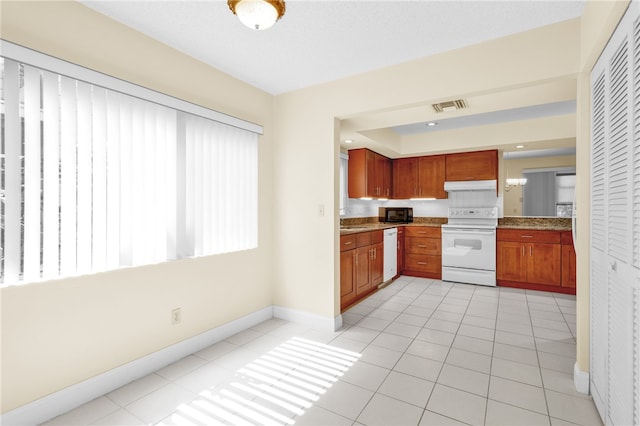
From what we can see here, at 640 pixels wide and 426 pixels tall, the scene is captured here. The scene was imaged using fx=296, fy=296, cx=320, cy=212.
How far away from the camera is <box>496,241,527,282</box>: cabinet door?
14.9ft

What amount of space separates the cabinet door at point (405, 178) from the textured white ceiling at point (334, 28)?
3.22 metres

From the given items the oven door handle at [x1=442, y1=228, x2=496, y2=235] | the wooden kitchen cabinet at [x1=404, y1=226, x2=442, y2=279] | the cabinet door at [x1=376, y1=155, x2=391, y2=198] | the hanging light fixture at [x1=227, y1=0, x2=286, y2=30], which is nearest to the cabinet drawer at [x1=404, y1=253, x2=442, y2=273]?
the wooden kitchen cabinet at [x1=404, y1=226, x2=442, y2=279]

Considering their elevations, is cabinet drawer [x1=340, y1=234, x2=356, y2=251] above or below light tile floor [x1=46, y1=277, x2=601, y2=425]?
above

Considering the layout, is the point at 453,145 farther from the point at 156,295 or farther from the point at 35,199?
the point at 35,199

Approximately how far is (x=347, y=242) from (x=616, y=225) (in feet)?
7.85

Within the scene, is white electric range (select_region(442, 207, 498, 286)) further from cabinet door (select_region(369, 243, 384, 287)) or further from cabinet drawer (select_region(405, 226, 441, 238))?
cabinet door (select_region(369, 243, 384, 287))

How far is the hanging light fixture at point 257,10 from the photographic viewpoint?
138 centimetres

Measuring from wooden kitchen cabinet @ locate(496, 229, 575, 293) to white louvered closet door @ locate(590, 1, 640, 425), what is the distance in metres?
2.95

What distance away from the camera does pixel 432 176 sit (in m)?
5.46

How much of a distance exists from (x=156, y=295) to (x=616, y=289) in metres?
2.87

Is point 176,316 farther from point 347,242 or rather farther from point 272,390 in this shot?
point 347,242

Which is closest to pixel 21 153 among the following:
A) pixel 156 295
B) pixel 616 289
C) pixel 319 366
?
pixel 156 295

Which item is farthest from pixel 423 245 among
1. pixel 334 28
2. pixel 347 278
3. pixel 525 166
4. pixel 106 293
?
pixel 106 293

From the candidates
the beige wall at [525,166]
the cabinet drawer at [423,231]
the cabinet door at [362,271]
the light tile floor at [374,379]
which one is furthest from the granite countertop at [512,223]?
the light tile floor at [374,379]
